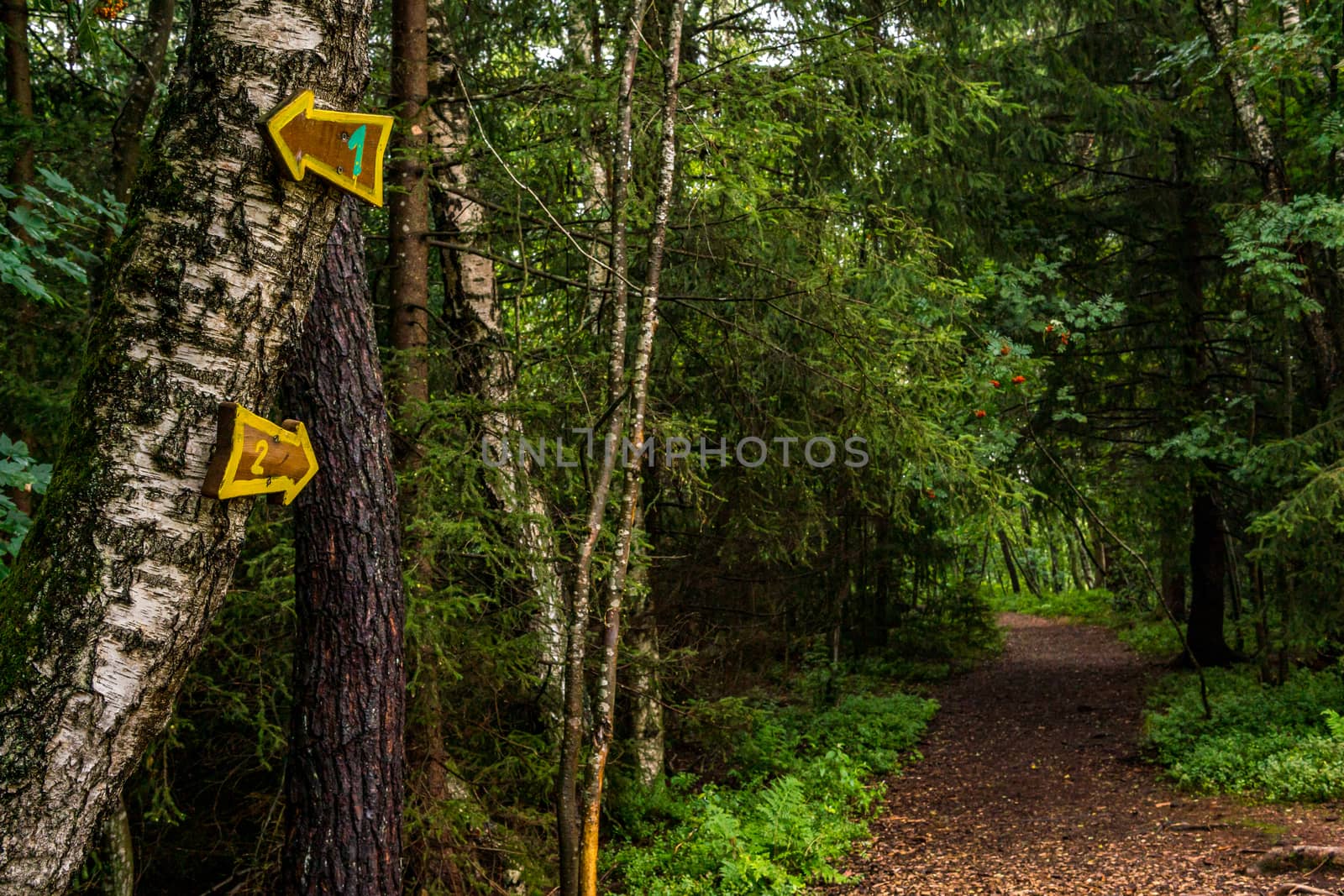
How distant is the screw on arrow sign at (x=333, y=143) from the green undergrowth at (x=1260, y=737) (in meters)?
7.72

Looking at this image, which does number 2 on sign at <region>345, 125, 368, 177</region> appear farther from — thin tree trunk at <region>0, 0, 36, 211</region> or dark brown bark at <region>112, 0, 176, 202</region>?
thin tree trunk at <region>0, 0, 36, 211</region>

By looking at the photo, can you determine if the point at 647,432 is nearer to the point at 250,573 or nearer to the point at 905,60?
the point at 250,573

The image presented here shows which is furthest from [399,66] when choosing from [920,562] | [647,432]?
[920,562]

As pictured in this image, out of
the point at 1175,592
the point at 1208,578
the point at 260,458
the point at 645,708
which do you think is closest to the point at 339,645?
the point at 260,458

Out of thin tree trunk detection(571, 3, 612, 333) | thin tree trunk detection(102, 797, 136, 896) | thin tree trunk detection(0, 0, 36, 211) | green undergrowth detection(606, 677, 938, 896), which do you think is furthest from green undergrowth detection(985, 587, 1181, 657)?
thin tree trunk detection(0, 0, 36, 211)

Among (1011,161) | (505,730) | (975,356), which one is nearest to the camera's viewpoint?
(505,730)

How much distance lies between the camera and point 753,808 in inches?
289

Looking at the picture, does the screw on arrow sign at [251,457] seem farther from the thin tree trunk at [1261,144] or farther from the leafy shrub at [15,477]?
the thin tree trunk at [1261,144]

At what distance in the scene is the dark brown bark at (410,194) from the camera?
4836 millimetres

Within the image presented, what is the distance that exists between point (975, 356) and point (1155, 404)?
176 inches

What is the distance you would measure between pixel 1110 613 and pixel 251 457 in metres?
20.9

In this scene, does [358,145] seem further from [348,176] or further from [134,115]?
[134,115]

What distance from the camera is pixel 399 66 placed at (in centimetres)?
501

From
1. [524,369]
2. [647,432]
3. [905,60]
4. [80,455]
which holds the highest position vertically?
[905,60]
